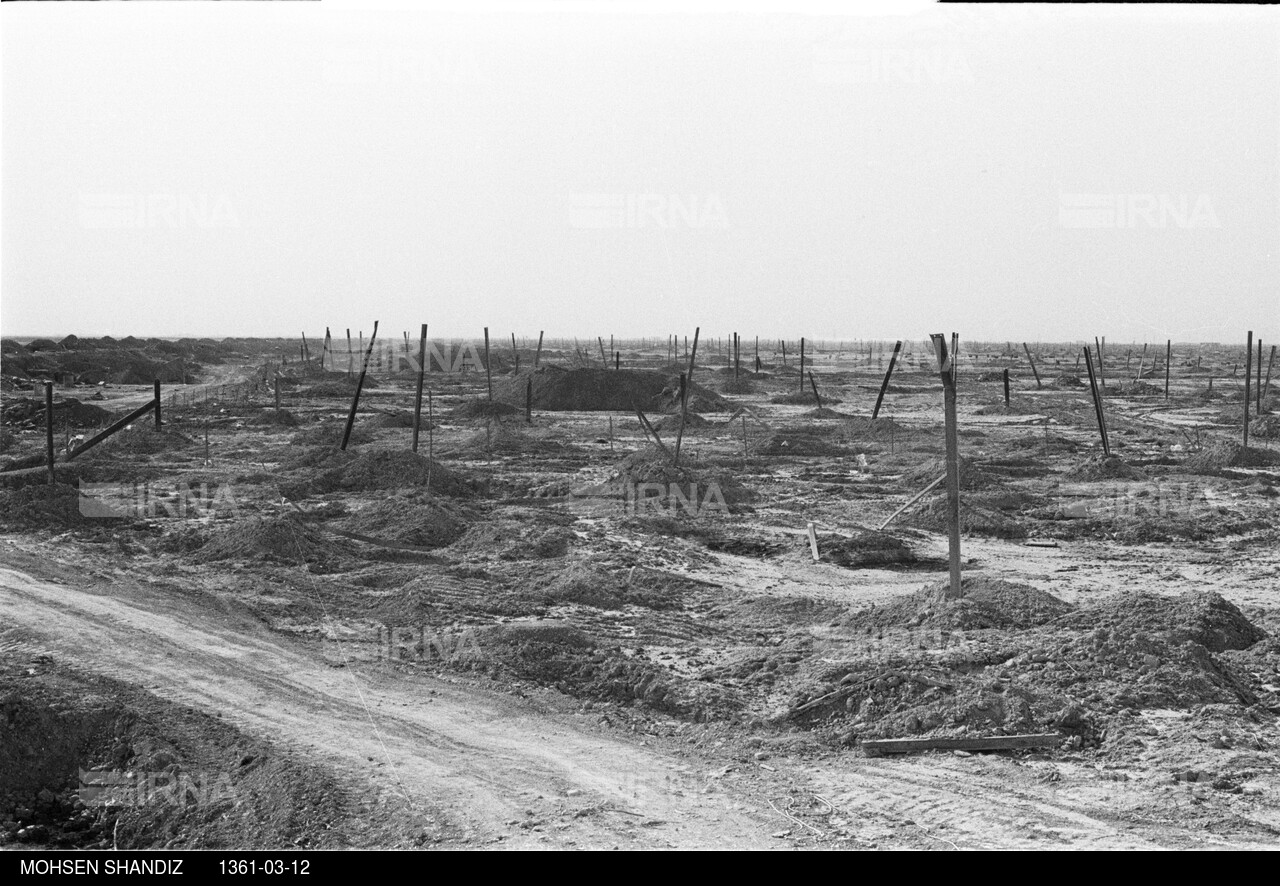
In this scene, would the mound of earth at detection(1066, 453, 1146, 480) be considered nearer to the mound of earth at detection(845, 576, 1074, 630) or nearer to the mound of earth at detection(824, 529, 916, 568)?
the mound of earth at detection(824, 529, 916, 568)

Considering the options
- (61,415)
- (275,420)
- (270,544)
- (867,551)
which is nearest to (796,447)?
(867,551)

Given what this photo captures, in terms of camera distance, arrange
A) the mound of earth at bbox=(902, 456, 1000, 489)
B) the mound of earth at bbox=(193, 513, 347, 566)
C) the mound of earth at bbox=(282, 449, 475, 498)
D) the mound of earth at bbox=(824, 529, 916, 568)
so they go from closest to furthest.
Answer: the mound of earth at bbox=(193, 513, 347, 566)
the mound of earth at bbox=(824, 529, 916, 568)
the mound of earth at bbox=(282, 449, 475, 498)
the mound of earth at bbox=(902, 456, 1000, 489)

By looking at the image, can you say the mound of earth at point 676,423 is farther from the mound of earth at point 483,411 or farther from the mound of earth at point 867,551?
the mound of earth at point 867,551

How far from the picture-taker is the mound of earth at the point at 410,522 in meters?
12.4

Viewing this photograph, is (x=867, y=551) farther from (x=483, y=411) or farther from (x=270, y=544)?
(x=483, y=411)

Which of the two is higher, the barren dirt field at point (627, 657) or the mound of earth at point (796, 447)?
the mound of earth at point (796, 447)

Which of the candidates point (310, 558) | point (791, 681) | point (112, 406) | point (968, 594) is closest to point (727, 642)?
point (791, 681)

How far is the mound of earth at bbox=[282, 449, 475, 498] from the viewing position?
1559 centimetres

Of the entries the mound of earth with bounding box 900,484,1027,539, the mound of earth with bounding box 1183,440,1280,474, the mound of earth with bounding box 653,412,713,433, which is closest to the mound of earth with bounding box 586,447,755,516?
the mound of earth with bounding box 900,484,1027,539

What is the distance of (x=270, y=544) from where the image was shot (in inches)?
443

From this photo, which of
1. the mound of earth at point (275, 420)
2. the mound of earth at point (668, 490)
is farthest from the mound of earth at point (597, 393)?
the mound of earth at point (668, 490)

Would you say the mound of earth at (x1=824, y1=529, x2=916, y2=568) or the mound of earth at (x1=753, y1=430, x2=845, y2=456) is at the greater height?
the mound of earth at (x1=753, y1=430, x2=845, y2=456)

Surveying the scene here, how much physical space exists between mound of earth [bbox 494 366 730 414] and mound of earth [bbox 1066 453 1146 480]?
1540 cm

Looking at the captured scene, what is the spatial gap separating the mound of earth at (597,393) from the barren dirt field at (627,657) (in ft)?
52.3
